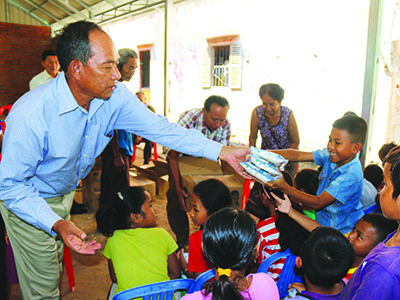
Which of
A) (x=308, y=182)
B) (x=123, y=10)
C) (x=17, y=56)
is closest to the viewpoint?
(x=308, y=182)

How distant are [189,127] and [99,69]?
4.98ft

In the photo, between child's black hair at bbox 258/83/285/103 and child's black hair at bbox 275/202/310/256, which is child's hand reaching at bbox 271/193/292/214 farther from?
child's black hair at bbox 258/83/285/103

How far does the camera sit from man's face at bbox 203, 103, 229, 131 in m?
2.96

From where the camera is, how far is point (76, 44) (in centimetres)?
164

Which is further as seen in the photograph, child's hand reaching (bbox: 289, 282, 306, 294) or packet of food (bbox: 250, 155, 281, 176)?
packet of food (bbox: 250, 155, 281, 176)

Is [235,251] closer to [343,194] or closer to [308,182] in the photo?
[343,194]

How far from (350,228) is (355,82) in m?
3.56

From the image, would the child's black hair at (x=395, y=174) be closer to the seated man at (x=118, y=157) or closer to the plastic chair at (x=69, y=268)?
the plastic chair at (x=69, y=268)

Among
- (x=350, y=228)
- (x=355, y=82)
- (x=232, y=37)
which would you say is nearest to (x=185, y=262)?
(x=350, y=228)

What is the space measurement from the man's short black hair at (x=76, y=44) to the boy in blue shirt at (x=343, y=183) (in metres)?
1.34

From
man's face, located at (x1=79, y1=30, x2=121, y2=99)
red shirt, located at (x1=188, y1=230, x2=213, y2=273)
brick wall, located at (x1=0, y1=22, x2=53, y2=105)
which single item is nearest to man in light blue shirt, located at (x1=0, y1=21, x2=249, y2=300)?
man's face, located at (x1=79, y1=30, x2=121, y2=99)

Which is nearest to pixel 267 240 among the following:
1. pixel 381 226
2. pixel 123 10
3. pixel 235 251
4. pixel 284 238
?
pixel 284 238

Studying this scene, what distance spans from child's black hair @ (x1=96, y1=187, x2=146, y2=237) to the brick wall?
11.8 meters

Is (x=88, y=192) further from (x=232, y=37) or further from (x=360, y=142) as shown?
(x=232, y=37)
